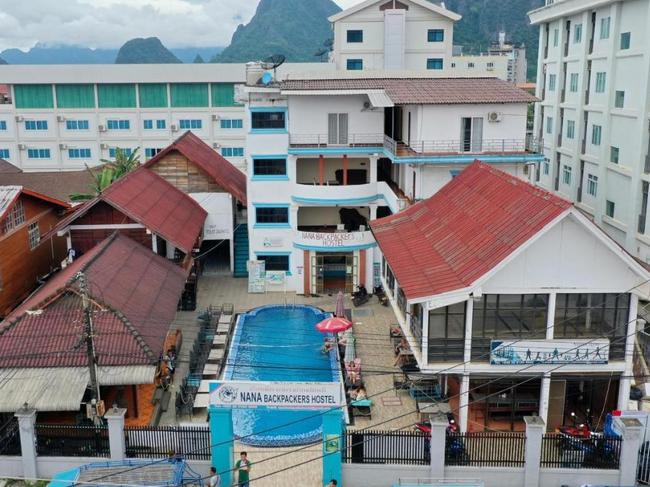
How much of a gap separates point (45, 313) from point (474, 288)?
1346 cm

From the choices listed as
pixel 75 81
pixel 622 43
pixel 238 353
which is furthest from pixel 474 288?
pixel 75 81

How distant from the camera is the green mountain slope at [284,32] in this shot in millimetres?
147875

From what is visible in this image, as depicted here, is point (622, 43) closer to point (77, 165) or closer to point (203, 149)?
point (203, 149)

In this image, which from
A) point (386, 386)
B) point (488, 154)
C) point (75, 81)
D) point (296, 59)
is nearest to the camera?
point (386, 386)

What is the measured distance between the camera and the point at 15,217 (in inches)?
1132

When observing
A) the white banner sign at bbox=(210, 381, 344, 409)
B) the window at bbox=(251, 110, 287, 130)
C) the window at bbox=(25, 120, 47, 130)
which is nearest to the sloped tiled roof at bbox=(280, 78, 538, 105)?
the window at bbox=(251, 110, 287, 130)

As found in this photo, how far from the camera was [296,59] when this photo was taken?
148625 millimetres

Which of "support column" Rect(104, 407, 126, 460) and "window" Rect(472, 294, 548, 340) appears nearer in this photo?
"support column" Rect(104, 407, 126, 460)

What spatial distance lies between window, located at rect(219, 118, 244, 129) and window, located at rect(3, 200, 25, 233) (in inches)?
1258

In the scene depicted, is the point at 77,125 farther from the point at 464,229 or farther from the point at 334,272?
the point at 464,229

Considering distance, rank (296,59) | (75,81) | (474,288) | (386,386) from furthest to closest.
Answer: (296,59) < (75,81) < (386,386) < (474,288)

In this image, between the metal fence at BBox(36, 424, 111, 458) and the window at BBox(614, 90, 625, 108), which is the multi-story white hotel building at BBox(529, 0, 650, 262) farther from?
the metal fence at BBox(36, 424, 111, 458)

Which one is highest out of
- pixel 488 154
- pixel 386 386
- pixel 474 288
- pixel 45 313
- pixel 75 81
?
pixel 75 81

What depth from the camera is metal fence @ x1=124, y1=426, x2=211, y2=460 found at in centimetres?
1862
